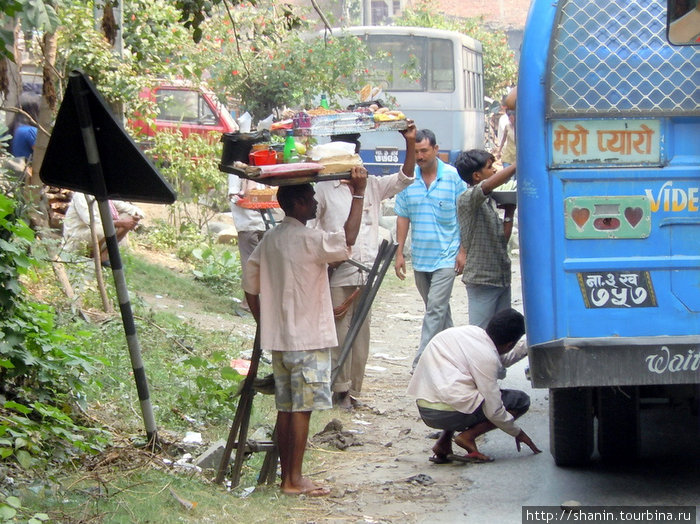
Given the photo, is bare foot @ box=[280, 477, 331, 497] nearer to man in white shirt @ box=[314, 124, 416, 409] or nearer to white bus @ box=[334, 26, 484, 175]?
man in white shirt @ box=[314, 124, 416, 409]

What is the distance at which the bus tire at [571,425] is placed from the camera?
18.8 feet

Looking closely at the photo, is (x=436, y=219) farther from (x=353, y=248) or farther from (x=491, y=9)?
(x=491, y=9)

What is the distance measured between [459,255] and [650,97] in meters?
3.39

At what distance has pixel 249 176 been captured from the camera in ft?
16.8

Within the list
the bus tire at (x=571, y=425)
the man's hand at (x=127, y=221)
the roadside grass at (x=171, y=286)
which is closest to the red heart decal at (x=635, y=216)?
the bus tire at (x=571, y=425)

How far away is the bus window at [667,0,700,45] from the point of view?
12.2 feet

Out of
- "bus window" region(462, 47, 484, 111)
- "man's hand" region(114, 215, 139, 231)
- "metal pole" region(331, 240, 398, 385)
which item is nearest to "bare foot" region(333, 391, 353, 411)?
"metal pole" region(331, 240, 398, 385)

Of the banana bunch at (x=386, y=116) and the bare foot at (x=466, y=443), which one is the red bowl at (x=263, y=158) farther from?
the bare foot at (x=466, y=443)

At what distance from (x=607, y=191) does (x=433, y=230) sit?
3473mm

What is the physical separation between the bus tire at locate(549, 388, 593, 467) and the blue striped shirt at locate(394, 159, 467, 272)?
100 inches

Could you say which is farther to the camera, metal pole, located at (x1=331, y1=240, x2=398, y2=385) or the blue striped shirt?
the blue striped shirt

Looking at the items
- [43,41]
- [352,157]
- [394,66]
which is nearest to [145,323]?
[43,41]

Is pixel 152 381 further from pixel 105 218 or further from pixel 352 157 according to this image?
pixel 352 157

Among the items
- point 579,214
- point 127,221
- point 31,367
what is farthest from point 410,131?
point 127,221
